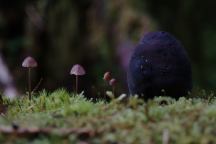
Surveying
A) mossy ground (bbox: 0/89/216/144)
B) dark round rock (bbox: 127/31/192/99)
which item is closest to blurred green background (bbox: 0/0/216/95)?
dark round rock (bbox: 127/31/192/99)

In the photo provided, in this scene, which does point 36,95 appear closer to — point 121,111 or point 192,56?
point 121,111

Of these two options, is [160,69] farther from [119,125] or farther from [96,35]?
[96,35]

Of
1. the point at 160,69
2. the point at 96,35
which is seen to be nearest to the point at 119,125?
the point at 160,69

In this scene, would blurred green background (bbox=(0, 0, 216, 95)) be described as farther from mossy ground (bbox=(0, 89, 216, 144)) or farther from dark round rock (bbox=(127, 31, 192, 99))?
mossy ground (bbox=(0, 89, 216, 144))

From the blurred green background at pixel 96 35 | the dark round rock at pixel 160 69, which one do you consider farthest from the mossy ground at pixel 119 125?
the blurred green background at pixel 96 35

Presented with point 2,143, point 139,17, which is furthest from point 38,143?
point 139,17

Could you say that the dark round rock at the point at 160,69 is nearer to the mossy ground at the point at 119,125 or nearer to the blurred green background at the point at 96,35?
the mossy ground at the point at 119,125
